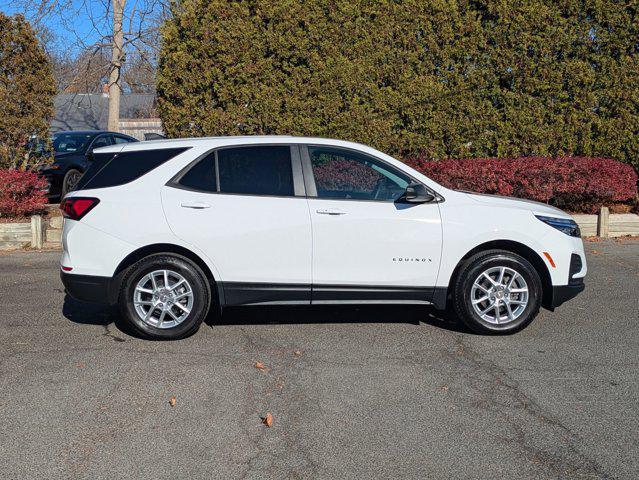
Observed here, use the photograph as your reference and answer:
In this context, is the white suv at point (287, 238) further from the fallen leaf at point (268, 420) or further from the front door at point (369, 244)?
the fallen leaf at point (268, 420)

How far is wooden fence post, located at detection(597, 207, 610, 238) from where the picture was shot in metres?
11.8

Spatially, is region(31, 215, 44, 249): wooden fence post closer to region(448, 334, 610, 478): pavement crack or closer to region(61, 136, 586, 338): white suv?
region(61, 136, 586, 338): white suv

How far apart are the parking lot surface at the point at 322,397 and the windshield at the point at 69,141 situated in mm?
9171

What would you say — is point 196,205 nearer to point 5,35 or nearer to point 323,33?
point 323,33

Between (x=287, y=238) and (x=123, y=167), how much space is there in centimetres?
159

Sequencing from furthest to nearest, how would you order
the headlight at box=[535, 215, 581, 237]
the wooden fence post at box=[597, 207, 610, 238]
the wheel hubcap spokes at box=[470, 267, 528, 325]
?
the wooden fence post at box=[597, 207, 610, 238] < the headlight at box=[535, 215, 581, 237] < the wheel hubcap spokes at box=[470, 267, 528, 325]

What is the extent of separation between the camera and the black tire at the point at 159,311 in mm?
6199

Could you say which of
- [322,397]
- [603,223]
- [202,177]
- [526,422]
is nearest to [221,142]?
[202,177]

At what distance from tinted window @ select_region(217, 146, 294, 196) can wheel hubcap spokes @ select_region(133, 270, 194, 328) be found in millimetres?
895

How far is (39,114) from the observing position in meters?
12.1

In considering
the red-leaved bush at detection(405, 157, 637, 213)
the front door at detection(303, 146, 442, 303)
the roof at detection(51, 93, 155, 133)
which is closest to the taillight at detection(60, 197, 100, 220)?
the front door at detection(303, 146, 442, 303)

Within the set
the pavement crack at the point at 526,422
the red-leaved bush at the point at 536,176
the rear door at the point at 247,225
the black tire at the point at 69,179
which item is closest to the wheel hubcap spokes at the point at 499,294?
the pavement crack at the point at 526,422

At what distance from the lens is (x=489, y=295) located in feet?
21.1

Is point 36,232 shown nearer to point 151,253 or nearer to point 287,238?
point 151,253
